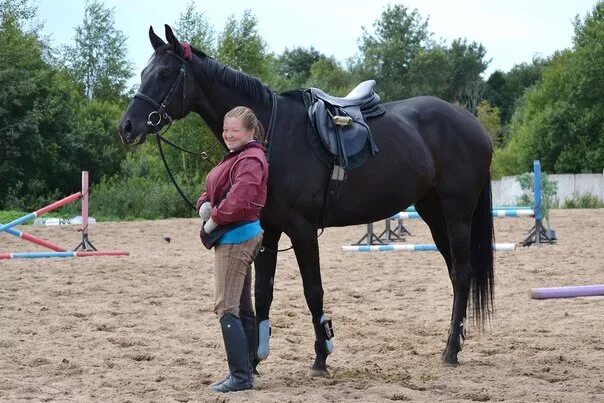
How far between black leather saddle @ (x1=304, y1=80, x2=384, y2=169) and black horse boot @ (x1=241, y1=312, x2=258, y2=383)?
1106 mm

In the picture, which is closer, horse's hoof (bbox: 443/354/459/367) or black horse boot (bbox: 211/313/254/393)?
black horse boot (bbox: 211/313/254/393)

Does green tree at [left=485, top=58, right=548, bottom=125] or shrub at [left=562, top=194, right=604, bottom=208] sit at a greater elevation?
green tree at [left=485, top=58, right=548, bottom=125]

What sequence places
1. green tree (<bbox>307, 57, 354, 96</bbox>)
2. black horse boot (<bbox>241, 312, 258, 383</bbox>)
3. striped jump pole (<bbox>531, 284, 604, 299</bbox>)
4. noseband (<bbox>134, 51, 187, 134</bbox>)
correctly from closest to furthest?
striped jump pole (<bbox>531, 284, 604, 299</bbox>)
black horse boot (<bbox>241, 312, 258, 383</bbox>)
noseband (<bbox>134, 51, 187, 134</bbox>)
green tree (<bbox>307, 57, 354, 96</bbox>)

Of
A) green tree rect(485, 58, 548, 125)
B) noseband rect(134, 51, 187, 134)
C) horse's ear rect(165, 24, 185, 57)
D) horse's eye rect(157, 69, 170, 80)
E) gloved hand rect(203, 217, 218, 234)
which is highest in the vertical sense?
green tree rect(485, 58, 548, 125)

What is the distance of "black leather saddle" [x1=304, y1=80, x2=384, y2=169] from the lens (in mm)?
5332

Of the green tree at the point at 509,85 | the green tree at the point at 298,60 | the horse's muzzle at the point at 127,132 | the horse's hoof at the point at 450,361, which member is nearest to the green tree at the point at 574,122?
the green tree at the point at 509,85

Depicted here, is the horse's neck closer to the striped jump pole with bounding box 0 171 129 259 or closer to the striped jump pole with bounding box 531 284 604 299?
the striped jump pole with bounding box 531 284 604 299

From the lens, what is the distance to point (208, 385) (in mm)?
4898

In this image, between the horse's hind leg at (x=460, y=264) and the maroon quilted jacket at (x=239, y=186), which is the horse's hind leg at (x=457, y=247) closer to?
the horse's hind leg at (x=460, y=264)

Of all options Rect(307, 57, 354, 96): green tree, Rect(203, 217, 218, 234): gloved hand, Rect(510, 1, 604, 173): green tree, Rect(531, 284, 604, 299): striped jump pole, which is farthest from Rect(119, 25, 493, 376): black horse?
Rect(307, 57, 354, 96): green tree

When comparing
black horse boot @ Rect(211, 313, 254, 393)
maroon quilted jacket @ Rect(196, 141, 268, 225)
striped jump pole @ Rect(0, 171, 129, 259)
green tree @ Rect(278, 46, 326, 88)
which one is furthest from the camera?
green tree @ Rect(278, 46, 326, 88)

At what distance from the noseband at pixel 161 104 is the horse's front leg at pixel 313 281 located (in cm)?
103

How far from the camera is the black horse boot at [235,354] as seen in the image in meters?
4.67

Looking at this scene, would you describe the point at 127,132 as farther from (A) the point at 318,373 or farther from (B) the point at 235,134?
(A) the point at 318,373
